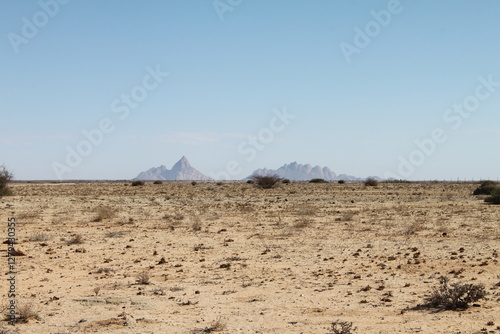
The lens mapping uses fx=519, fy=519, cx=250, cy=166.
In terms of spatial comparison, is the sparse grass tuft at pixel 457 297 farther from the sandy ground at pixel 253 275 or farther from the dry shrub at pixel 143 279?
the dry shrub at pixel 143 279

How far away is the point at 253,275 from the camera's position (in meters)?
11.9

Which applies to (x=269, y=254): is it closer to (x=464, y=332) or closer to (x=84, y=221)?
(x=464, y=332)

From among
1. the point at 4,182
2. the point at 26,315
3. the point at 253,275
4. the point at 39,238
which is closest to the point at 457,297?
the point at 253,275

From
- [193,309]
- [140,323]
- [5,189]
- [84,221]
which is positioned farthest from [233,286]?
[5,189]

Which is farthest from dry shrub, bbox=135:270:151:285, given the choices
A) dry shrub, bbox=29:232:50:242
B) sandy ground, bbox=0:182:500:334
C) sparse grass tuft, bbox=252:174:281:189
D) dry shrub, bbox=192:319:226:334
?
sparse grass tuft, bbox=252:174:281:189

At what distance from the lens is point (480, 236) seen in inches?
708

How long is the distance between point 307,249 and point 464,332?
8196mm

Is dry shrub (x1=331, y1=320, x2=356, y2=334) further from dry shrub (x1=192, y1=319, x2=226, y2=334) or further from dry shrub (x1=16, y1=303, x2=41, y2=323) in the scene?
dry shrub (x1=16, y1=303, x2=41, y2=323)

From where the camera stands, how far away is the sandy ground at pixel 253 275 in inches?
324

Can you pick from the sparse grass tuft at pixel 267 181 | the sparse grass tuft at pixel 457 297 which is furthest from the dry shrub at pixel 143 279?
the sparse grass tuft at pixel 267 181

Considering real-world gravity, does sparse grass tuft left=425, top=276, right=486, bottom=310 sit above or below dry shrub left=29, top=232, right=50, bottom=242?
below

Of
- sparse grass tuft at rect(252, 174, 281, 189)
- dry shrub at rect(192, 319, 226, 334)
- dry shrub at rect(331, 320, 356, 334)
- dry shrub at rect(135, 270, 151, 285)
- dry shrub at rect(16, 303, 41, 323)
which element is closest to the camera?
dry shrub at rect(331, 320, 356, 334)

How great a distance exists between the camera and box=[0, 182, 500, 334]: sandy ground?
822cm

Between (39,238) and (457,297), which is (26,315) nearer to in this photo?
(457,297)
